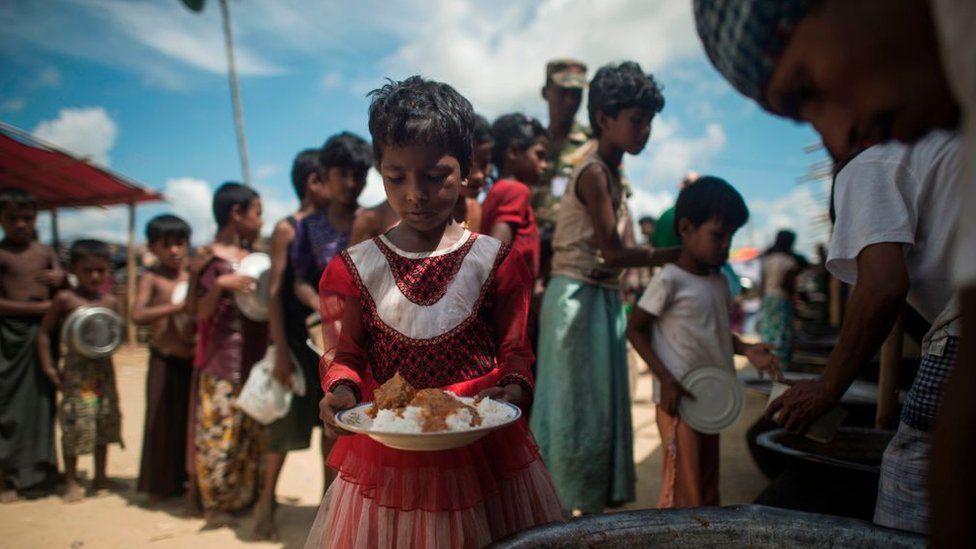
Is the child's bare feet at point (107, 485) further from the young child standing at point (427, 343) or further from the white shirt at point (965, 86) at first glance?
the white shirt at point (965, 86)

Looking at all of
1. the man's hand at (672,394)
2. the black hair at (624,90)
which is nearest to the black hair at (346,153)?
the black hair at (624,90)

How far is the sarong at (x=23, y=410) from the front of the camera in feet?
15.0

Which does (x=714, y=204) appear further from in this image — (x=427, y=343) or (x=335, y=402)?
(x=335, y=402)

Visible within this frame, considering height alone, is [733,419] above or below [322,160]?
below

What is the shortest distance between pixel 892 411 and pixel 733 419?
1.98 ft

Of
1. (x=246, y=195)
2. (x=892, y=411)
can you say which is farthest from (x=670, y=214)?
(x=246, y=195)

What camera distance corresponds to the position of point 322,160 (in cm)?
350

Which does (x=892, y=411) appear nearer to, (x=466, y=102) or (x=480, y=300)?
(x=480, y=300)

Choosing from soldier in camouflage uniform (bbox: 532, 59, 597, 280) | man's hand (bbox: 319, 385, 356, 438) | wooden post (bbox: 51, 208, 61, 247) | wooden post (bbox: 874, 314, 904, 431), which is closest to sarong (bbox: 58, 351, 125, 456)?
soldier in camouflage uniform (bbox: 532, 59, 597, 280)

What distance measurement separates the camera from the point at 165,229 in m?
4.68

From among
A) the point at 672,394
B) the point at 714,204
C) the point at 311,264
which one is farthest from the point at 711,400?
the point at 311,264

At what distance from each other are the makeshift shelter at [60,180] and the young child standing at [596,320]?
7.47 meters

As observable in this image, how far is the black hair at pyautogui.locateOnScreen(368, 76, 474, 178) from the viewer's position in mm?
1685

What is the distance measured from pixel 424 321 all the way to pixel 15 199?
4.49 meters
